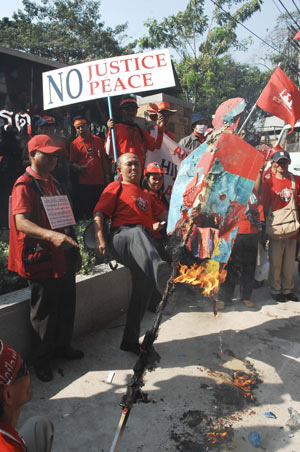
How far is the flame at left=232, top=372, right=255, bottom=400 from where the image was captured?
122 inches

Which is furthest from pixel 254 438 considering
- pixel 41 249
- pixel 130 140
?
pixel 130 140

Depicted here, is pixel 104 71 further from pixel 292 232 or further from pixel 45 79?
pixel 292 232

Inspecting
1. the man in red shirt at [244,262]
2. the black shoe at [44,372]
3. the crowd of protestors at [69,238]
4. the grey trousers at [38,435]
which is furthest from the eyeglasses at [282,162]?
the grey trousers at [38,435]

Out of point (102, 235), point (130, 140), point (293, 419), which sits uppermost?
point (130, 140)

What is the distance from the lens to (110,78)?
199 inches

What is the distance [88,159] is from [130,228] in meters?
2.60

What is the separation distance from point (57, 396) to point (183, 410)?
3.42 ft

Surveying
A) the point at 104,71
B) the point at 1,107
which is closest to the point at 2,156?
the point at 1,107

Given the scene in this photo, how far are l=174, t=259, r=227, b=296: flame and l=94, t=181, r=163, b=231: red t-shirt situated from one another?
650 mm

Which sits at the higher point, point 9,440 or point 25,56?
point 25,56

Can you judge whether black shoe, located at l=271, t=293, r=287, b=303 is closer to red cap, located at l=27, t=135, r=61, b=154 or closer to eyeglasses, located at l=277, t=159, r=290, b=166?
eyeglasses, located at l=277, t=159, r=290, b=166

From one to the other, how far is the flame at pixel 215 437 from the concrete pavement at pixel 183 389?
1.6 inches

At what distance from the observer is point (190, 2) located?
19.1 metres

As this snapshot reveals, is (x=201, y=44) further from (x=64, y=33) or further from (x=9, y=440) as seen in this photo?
(x=9, y=440)
